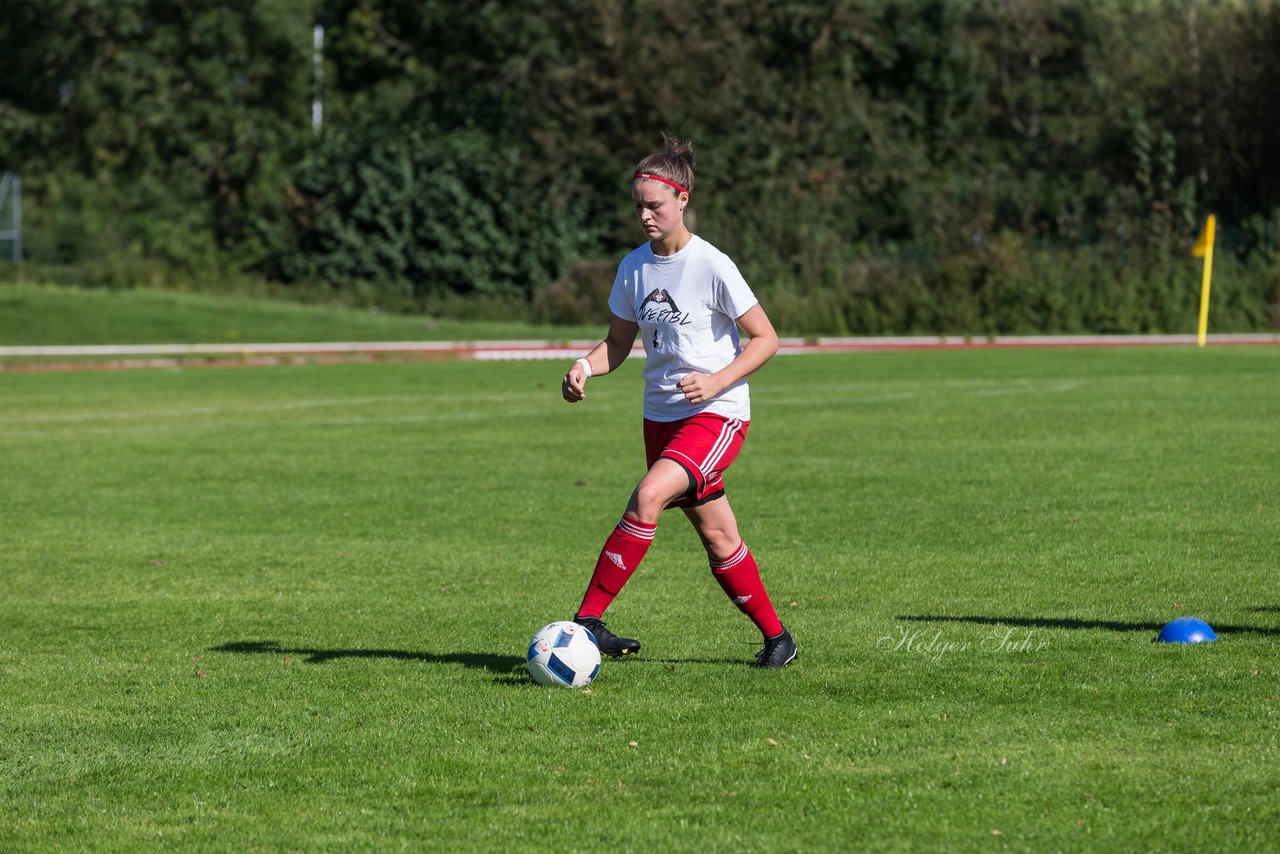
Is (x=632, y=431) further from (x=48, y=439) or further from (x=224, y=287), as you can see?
(x=224, y=287)

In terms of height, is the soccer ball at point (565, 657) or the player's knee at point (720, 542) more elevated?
the player's knee at point (720, 542)

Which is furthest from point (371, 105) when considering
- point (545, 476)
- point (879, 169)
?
point (545, 476)

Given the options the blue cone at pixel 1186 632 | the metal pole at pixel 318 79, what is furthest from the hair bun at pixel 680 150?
the metal pole at pixel 318 79

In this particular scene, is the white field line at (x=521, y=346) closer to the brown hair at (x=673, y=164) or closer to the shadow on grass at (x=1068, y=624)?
the shadow on grass at (x=1068, y=624)

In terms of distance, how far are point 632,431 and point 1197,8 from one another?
4069cm

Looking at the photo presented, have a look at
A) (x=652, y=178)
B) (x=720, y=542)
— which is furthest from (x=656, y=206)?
(x=720, y=542)

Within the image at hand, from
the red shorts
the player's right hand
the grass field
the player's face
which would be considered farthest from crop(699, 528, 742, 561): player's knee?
the player's face

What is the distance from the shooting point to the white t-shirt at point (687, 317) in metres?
6.64

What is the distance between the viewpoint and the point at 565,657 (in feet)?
21.1

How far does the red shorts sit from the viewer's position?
6.61m

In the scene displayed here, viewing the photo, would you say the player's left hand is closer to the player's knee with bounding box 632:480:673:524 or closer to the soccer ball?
the player's knee with bounding box 632:480:673:524

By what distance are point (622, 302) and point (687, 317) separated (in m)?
0.40

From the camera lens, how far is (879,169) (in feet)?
155

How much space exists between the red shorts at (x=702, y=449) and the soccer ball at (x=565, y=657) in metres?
0.66
